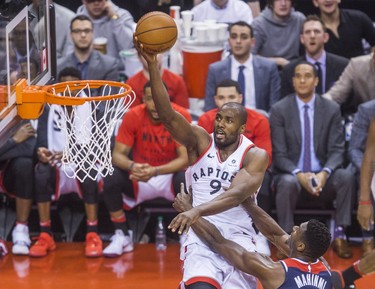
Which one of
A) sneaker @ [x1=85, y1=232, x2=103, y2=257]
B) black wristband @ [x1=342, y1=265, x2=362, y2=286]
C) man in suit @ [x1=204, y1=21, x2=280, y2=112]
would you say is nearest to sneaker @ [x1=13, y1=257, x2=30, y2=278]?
sneaker @ [x1=85, y1=232, x2=103, y2=257]

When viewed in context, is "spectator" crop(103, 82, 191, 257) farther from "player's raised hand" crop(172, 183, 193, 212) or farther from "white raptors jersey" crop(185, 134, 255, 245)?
"player's raised hand" crop(172, 183, 193, 212)

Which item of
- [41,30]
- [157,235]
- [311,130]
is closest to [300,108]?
[311,130]

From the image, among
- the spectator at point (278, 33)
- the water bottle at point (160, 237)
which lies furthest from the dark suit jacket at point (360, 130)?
the water bottle at point (160, 237)

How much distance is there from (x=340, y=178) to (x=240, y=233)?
2256 mm

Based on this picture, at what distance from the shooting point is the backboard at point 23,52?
570cm

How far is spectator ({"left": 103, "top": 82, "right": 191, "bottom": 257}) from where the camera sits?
24.8ft

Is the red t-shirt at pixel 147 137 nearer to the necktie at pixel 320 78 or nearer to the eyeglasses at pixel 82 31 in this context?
the eyeglasses at pixel 82 31

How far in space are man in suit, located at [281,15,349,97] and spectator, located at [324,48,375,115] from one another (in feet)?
0.48

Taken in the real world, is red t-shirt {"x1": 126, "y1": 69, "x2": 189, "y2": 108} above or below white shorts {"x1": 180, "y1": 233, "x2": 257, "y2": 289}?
above

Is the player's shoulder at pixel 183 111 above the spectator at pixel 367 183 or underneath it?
above

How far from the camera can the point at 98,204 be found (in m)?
8.07

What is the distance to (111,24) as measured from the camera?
893cm

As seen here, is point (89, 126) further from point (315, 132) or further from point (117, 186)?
point (315, 132)

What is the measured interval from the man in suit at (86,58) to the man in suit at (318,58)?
4.89 feet
